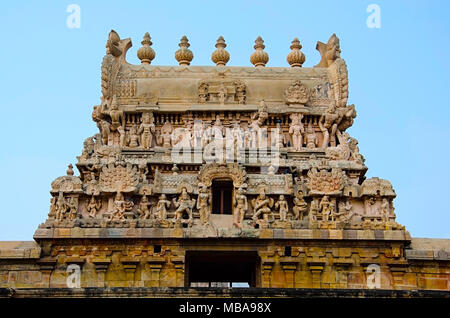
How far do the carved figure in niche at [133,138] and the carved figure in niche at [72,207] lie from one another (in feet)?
13.5

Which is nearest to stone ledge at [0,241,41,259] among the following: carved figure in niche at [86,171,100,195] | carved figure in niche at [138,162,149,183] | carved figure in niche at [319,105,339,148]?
carved figure in niche at [86,171,100,195]

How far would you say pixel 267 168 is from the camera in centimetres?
2856

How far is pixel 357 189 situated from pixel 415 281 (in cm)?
395

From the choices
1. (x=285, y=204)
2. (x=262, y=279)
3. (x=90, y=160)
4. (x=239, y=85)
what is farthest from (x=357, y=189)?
(x=90, y=160)

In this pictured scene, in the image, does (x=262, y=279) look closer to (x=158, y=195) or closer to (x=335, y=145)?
(x=158, y=195)

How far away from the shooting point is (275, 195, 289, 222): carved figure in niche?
26.5m

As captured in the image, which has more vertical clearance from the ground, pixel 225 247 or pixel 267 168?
pixel 267 168

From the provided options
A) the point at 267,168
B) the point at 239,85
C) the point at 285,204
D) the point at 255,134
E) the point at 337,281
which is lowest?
the point at 337,281

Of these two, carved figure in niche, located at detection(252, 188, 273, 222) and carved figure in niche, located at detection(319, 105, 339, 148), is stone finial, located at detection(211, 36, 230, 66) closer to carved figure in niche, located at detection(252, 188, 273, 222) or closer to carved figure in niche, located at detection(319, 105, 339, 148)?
carved figure in niche, located at detection(319, 105, 339, 148)

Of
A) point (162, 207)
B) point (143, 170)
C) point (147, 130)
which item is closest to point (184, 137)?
point (147, 130)

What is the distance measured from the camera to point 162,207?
26422 mm

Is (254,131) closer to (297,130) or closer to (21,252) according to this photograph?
(297,130)

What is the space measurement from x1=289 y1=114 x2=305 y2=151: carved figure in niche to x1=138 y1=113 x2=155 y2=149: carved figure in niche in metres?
5.75
